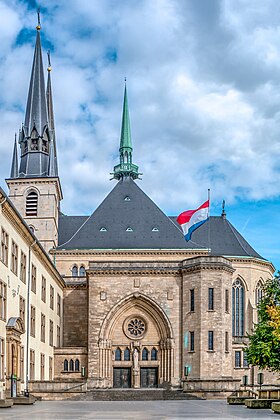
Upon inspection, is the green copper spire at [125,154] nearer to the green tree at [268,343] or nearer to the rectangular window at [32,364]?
the rectangular window at [32,364]

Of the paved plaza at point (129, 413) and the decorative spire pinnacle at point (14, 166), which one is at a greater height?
the decorative spire pinnacle at point (14, 166)

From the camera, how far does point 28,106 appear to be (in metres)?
87.2

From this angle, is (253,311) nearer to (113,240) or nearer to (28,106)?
(113,240)

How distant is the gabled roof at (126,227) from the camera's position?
8200 centimetres

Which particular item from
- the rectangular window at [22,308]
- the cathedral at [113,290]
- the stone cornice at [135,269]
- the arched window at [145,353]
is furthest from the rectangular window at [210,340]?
the rectangular window at [22,308]

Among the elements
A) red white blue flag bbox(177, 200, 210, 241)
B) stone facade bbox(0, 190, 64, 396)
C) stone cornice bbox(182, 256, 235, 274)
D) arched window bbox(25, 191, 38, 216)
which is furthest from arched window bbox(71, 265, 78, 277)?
stone cornice bbox(182, 256, 235, 274)

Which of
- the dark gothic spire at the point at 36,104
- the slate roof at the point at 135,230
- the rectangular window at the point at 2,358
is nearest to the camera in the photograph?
the rectangular window at the point at 2,358

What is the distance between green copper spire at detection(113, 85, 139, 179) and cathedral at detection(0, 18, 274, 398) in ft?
0.48

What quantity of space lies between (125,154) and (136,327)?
108 feet

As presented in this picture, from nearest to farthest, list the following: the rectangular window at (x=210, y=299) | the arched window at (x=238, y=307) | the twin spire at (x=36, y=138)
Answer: the rectangular window at (x=210, y=299)
the arched window at (x=238, y=307)
the twin spire at (x=36, y=138)

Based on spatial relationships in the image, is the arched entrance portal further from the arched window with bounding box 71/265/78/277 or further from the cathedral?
the arched window with bounding box 71/265/78/277

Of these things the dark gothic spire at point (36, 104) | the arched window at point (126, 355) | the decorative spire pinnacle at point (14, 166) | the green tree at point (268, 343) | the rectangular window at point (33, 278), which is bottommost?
the arched window at point (126, 355)

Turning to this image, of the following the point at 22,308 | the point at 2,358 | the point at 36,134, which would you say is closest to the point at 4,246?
the point at 2,358

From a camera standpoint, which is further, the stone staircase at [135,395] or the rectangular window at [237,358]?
the rectangular window at [237,358]
